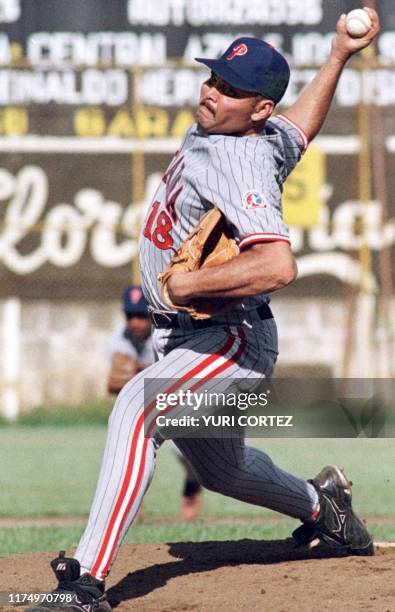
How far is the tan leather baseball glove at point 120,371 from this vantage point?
23.5 ft

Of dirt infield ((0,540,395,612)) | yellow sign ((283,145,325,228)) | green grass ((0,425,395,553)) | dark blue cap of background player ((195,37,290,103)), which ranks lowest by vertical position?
green grass ((0,425,395,553))

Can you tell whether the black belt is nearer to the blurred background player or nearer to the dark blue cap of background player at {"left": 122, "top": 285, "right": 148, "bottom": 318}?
the blurred background player

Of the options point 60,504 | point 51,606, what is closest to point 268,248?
point 51,606

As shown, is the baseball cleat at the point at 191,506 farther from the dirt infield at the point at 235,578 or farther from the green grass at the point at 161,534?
the dirt infield at the point at 235,578

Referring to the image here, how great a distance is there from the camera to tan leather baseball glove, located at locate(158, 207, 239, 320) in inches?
147

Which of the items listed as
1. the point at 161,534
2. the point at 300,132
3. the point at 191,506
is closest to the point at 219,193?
the point at 300,132

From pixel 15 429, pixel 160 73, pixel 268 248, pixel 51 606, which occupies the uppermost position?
pixel 160 73

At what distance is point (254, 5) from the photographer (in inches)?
514

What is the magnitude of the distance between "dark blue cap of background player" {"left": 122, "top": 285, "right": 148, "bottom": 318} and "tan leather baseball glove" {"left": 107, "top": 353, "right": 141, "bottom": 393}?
311 millimetres

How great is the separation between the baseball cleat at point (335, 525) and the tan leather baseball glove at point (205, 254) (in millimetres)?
1140

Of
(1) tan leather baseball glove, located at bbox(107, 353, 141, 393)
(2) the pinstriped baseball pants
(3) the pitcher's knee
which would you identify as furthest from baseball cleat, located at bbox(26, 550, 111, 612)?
(1) tan leather baseball glove, located at bbox(107, 353, 141, 393)

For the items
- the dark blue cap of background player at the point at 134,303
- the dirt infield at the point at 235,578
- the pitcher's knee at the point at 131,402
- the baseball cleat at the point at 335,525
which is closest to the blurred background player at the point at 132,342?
the dark blue cap of background player at the point at 134,303

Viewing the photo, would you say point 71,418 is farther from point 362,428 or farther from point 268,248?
point 268,248

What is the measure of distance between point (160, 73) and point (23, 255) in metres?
2.36
